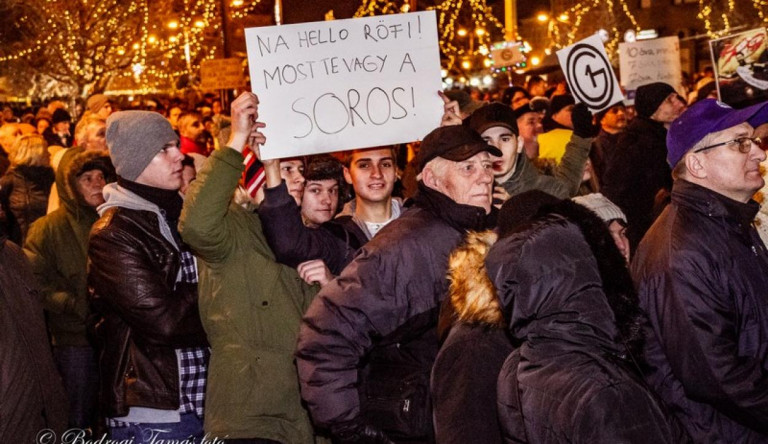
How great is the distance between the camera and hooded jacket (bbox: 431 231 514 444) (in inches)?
140

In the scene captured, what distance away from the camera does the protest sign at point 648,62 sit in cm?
1252

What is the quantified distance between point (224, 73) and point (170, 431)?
1520 cm

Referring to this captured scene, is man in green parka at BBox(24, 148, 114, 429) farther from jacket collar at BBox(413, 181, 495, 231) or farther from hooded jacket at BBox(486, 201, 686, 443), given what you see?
hooded jacket at BBox(486, 201, 686, 443)

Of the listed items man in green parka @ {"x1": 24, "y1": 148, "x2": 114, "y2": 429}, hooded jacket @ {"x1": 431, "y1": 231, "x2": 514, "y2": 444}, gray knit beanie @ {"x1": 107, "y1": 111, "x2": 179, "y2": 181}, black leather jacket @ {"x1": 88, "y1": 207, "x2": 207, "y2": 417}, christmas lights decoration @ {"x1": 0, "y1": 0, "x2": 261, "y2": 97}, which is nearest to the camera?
hooded jacket @ {"x1": 431, "y1": 231, "x2": 514, "y2": 444}

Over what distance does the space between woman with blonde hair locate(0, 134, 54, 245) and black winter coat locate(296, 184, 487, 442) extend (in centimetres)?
639

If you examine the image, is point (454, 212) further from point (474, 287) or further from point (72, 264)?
point (72, 264)

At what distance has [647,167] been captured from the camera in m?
A: 8.91

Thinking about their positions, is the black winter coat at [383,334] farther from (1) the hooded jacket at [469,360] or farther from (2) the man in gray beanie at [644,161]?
(2) the man in gray beanie at [644,161]

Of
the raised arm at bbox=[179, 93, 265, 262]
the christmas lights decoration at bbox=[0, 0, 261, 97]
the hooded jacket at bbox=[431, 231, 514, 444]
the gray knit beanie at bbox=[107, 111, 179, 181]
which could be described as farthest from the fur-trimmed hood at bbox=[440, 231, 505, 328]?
the christmas lights decoration at bbox=[0, 0, 261, 97]

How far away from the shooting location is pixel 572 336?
2.99 meters

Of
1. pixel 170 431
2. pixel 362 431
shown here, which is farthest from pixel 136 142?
pixel 362 431

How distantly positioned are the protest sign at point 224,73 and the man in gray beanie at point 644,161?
11.8m

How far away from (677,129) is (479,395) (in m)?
1.76

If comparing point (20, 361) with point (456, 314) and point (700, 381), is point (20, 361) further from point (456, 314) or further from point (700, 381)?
point (700, 381)
